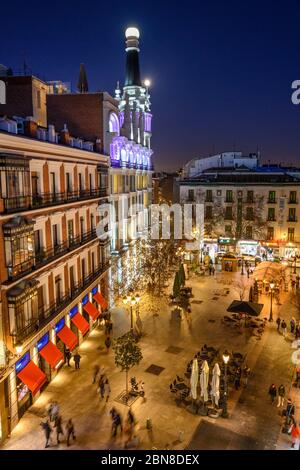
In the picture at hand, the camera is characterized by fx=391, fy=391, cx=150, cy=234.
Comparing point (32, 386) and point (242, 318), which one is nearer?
point (32, 386)

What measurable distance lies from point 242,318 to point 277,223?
2309cm

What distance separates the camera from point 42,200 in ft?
69.3

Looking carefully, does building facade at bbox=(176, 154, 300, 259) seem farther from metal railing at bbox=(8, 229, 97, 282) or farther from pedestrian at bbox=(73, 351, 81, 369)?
pedestrian at bbox=(73, 351, 81, 369)

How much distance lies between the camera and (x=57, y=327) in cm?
2334

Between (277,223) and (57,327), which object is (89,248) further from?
(277,223)

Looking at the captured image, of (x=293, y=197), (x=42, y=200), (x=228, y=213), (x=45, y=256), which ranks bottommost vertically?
(x=228, y=213)

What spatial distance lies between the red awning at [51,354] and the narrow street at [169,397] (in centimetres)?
168

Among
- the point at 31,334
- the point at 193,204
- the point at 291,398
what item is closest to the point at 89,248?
the point at 31,334

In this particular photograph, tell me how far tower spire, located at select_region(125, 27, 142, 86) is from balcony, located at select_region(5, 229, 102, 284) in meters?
27.9

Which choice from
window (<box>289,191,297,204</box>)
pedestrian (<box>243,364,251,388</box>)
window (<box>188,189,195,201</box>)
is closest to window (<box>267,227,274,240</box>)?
window (<box>289,191,297,204</box>)

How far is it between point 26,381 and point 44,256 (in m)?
6.35

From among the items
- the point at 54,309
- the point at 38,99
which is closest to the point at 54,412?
the point at 54,309

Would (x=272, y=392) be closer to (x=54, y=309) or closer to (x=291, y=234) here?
(x=54, y=309)

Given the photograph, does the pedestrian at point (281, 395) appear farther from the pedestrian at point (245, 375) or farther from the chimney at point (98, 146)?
the chimney at point (98, 146)
